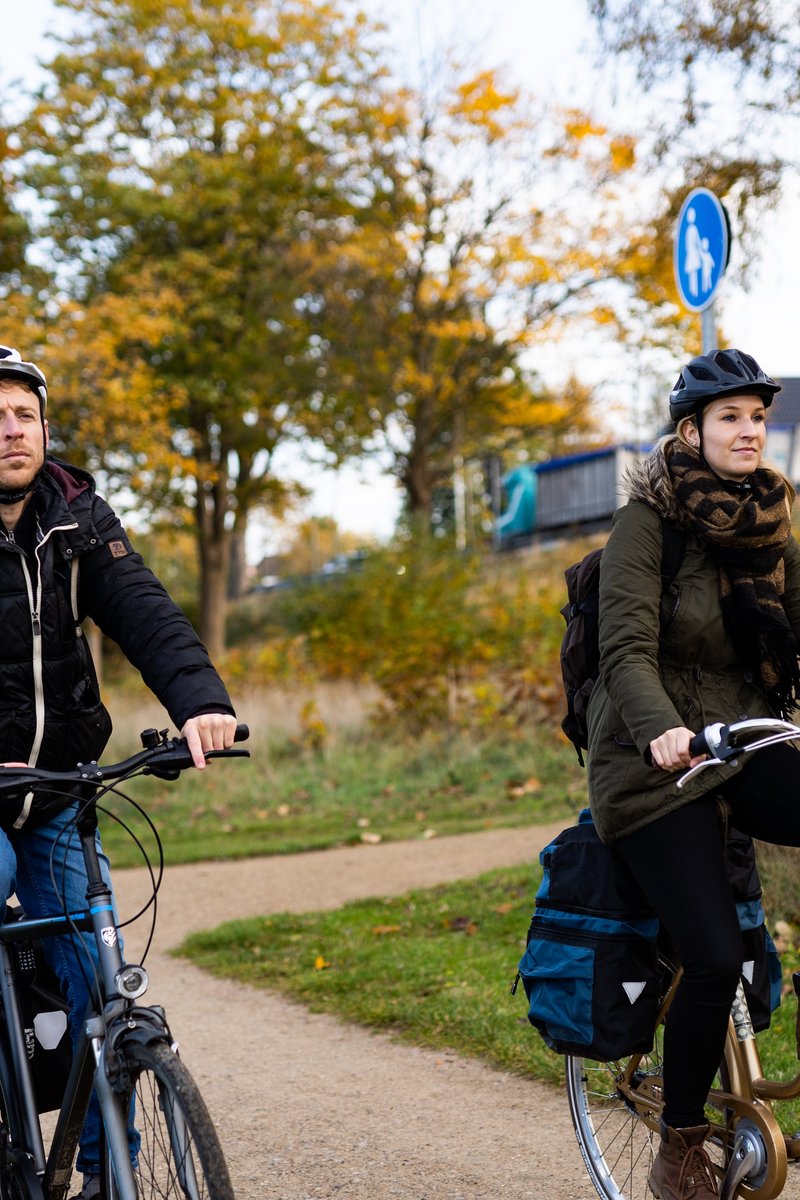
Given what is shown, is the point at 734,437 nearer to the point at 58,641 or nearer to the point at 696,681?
the point at 696,681

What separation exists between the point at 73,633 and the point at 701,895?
1.47 meters

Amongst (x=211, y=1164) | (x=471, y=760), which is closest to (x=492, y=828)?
(x=471, y=760)

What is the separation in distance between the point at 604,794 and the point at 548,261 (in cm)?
2386

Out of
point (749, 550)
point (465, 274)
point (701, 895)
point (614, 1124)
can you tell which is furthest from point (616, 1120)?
point (465, 274)

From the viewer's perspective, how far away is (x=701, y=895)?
2.95m

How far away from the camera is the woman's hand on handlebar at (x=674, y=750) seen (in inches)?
A: 112

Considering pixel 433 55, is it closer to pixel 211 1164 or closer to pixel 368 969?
pixel 368 969

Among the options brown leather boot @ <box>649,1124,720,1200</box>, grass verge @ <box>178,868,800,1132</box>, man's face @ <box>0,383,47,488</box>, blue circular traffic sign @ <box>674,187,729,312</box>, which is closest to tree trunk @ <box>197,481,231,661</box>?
grass verge @ <box>178,868,800,1132</box>

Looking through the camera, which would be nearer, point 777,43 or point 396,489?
point 777,43

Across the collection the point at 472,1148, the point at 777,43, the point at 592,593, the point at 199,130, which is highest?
the point at 199,130

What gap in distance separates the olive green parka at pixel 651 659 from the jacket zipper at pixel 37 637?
1.21 m

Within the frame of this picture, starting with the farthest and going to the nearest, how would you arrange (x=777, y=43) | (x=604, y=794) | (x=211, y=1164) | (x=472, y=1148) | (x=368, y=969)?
(x=777, y=43) < (x=368, y=969) < (x=472, y=1148) < (x=604, y=794) < (x=211, y=1164)

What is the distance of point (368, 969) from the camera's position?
6.42 meters

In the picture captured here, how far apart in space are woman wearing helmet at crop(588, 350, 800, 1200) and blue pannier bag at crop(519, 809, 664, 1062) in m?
0.10
